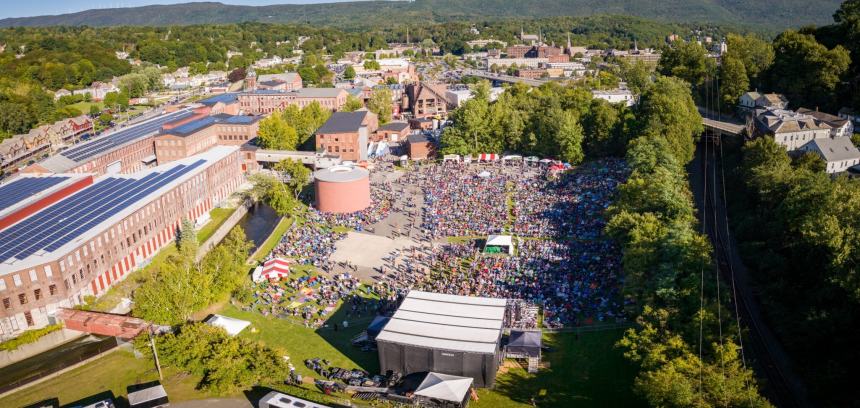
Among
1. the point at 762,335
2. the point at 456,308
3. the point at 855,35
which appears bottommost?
the point at 762,335

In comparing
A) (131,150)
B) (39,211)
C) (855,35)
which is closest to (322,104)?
(131,150)

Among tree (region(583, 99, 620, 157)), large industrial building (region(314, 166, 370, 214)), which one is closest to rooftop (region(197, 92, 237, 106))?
large industrial building (region(314, 166, 370, 214))

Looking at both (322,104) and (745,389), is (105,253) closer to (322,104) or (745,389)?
(745,389)

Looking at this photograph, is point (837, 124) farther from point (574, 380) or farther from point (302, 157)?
point (302, 157)

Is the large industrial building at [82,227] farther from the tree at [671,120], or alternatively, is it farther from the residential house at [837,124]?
the residential house at [837,124]

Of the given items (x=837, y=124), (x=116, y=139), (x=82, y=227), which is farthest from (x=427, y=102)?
(x=82, y=227)

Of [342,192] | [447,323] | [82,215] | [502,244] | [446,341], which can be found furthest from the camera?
[342,192]
